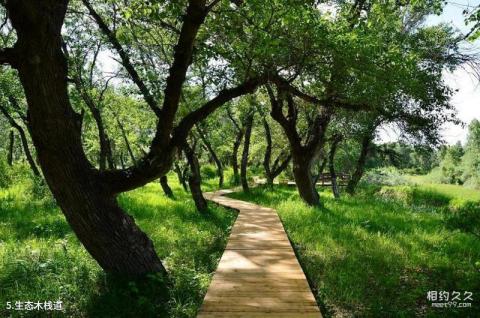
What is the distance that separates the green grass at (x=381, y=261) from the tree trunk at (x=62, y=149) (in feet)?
8.80

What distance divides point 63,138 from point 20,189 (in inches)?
534

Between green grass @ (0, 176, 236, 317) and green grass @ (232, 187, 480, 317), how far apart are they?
5.97 ft

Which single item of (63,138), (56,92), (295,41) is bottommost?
(63,138)

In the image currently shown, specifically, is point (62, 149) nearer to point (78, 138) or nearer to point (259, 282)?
point (78, 138)

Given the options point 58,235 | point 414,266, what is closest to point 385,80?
point 414,266

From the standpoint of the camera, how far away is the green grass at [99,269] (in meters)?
5.14

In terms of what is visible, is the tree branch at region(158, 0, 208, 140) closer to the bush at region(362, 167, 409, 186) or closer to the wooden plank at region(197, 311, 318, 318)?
the wooden plank at region(197, 311, 318, 318)

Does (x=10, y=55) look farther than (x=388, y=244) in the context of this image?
No

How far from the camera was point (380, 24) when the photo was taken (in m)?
8.37

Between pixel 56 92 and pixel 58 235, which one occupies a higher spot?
pixel 56 92

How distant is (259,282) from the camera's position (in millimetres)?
5770

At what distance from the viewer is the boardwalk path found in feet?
15.7

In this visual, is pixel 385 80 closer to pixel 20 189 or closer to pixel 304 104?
pixel 304 104

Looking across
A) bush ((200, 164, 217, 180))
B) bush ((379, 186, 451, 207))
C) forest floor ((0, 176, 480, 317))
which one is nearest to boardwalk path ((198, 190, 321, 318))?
forest floor ((0, 176, 480, 317))
